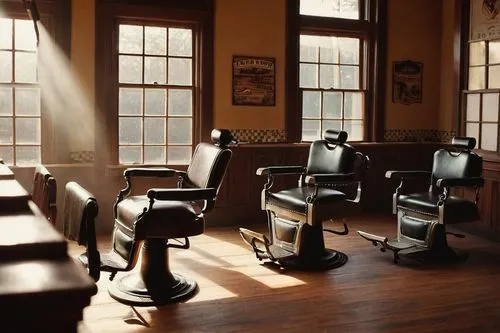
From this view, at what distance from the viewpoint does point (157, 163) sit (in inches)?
241

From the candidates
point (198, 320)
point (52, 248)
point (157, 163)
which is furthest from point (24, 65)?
point (52, 248)

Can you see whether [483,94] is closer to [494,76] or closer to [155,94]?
[494,76]

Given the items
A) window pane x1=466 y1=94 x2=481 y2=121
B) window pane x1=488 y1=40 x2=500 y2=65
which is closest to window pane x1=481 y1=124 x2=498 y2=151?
window pane x1=466 y1=94 x2=481 y2=121

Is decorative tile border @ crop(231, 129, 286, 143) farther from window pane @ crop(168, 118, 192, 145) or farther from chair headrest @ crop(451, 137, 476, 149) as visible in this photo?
chair headrest @ crop(451, 137, 476, 149)

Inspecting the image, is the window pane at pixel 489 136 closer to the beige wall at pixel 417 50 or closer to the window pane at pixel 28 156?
the beige wall at pixel 417 50

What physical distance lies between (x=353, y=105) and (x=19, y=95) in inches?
143

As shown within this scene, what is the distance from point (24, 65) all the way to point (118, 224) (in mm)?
2424

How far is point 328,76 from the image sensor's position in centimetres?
686

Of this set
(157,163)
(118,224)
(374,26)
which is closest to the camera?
(118,224)

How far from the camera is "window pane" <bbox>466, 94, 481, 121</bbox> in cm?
632

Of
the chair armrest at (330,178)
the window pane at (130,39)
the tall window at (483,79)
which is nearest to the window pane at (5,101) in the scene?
the window pane at (130,39)

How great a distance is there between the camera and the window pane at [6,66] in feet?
18.1

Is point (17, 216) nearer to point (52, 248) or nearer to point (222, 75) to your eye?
point (52, 248)

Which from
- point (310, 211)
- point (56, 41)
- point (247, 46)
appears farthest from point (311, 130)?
point (56, 41)
